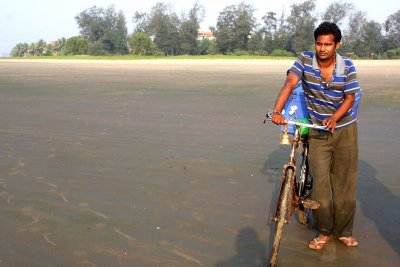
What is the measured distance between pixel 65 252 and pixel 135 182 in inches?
73.5

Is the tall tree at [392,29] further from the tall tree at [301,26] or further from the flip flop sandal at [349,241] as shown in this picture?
the flip flop sandal at [349,241]

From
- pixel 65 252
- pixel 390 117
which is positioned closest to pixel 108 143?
pixel 65 252

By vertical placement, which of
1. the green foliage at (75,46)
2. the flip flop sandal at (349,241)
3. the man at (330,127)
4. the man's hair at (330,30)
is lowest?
the flip flop sandal at (349,241)

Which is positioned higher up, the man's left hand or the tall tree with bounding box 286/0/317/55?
the tall tree with bounding box 286/0/317/55

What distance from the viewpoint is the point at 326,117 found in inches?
144

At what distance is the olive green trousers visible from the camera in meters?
3.73

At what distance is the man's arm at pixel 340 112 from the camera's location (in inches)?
135

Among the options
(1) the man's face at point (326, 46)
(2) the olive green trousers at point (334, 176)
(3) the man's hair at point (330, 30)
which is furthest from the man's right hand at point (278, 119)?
(3) the man's hair at point (330, 30)

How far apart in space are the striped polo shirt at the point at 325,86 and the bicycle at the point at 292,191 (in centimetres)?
24

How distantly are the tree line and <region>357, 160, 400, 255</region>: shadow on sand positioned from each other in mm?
60976

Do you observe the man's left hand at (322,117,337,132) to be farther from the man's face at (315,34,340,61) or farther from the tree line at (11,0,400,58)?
the tree line at (11,0,400,58)

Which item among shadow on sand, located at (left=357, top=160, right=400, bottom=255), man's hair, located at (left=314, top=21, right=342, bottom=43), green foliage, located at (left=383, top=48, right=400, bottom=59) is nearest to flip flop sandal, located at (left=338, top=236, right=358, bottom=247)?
shadow on sand, located at (left=357, top=160, right=400, bottom=255)

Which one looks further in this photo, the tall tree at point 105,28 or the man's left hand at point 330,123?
the tall tree at point 105,28

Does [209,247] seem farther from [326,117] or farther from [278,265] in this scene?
[326,117]
